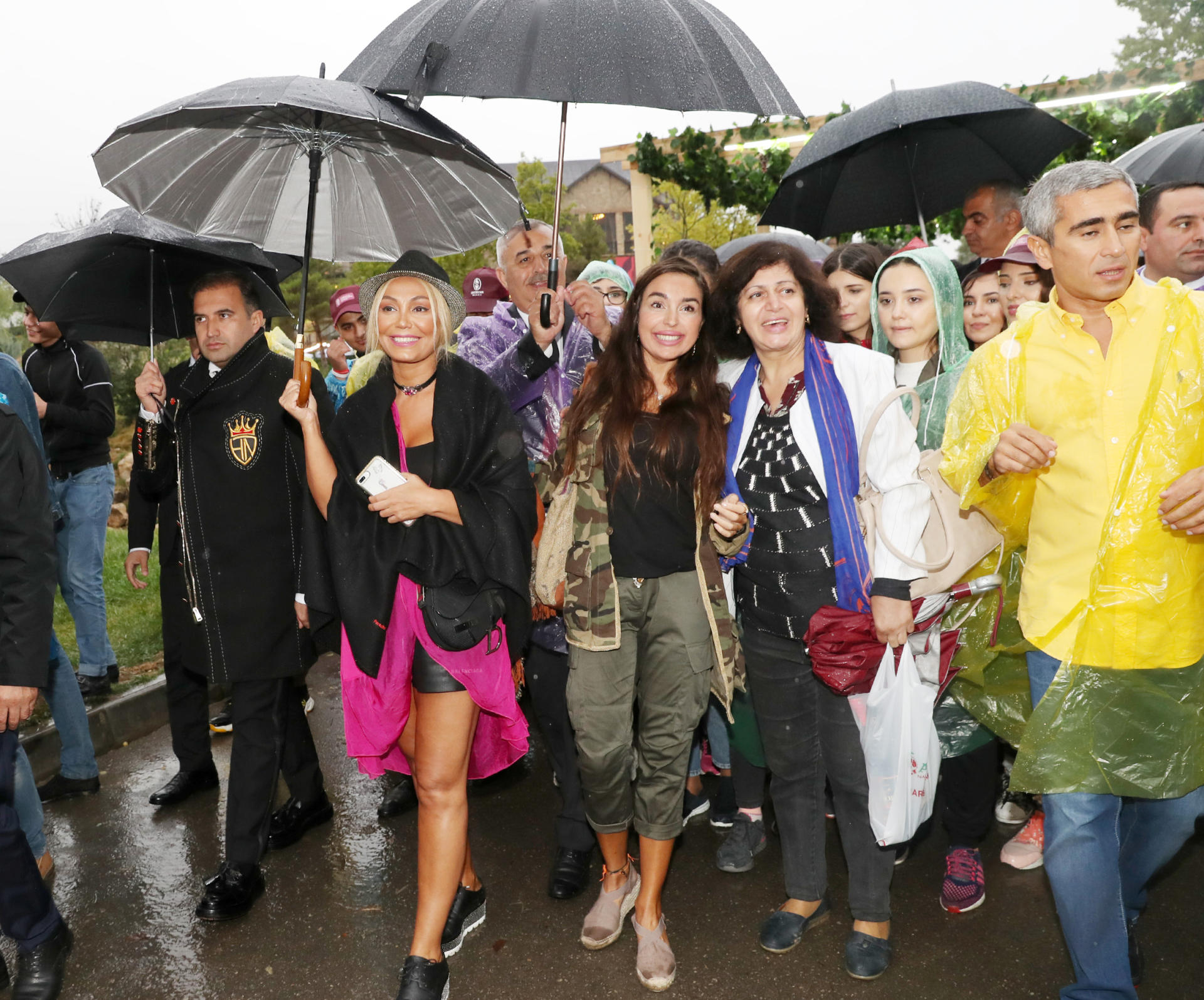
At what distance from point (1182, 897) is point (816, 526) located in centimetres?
187

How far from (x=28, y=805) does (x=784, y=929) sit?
8.74 ft

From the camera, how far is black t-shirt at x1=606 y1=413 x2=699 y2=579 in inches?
123

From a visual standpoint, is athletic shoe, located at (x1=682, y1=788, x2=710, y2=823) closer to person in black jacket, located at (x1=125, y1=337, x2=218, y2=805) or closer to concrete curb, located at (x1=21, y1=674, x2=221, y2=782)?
person in black jacket, located at (x1=125, y1=337, x2=218, y2=805)

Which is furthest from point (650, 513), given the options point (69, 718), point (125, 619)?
point (125, 619)

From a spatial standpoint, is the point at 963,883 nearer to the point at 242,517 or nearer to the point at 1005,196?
the point at 242,517

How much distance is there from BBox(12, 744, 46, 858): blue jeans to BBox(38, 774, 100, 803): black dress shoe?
96 centimetres

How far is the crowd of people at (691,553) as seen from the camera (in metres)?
2.56

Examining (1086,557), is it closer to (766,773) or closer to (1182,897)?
(1182,897)

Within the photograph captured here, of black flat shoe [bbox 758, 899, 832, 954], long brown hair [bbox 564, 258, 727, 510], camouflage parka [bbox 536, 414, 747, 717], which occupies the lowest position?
black flat shoe [bbox 758, 899, 832, 954]

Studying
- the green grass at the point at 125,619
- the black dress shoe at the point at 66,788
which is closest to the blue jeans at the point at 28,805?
the black dress shoe at the point at 66,788

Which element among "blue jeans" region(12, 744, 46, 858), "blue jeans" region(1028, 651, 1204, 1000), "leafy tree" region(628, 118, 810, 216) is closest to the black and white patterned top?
"blue jeans" region(1028, 651, 1204, 1000)

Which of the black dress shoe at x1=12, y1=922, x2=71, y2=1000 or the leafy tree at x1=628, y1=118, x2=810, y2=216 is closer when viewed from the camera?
the black dress shoe at x1=12, y1=922, x2=71, y2=1000

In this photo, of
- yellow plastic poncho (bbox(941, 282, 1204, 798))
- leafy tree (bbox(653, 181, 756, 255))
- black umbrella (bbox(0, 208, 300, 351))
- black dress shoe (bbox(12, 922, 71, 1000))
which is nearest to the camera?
yellow plastic poncho (bbox(941, 282, 1204, 798))

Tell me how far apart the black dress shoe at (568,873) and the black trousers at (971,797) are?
4.36 ft
